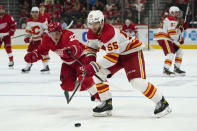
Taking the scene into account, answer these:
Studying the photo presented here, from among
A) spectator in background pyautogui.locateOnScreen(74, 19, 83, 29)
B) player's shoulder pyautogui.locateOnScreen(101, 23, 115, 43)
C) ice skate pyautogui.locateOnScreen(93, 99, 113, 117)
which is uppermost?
player's shoulder pyautogui.locateOnScreen(101, 23, 115, 43)

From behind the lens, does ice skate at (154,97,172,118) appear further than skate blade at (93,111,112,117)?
No

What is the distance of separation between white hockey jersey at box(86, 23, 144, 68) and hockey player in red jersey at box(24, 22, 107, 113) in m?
0.26

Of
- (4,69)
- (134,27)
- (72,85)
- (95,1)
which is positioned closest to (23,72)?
(4,69)

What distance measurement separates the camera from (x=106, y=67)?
314 centimetres

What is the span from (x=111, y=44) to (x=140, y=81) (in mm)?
439

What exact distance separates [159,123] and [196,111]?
0.67 metres

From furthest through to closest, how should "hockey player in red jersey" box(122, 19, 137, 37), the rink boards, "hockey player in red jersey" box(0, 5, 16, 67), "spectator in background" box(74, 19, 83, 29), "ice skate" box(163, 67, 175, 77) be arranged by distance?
"spectator in background" box(74, 19, 83, 29) → the rink boards → "hockey player in red jersey" box(122, 19, 137, 37) → "hockey player in red jersey" box(0, 5, 16, 67) → "ice skate" box(163, 67, 175, 77)

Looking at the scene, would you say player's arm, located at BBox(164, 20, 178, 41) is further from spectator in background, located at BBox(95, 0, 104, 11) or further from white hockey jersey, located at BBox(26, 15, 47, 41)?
spectator in background, located at BBox(95, 0, 104, 11)

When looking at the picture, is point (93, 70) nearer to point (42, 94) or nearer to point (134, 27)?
point (42, 94)

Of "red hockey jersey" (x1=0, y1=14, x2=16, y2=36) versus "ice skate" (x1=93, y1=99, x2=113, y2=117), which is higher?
"red hockey jersey" (x1=0, y1=14, x2=16, y2=36)

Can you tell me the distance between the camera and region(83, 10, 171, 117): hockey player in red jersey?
310 centimetres

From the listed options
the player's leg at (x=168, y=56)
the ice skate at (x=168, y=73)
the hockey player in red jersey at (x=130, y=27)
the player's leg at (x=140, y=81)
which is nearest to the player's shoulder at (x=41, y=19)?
the player's leg at (x=168, y=56)

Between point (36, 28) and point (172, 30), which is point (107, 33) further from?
point (36, 28)

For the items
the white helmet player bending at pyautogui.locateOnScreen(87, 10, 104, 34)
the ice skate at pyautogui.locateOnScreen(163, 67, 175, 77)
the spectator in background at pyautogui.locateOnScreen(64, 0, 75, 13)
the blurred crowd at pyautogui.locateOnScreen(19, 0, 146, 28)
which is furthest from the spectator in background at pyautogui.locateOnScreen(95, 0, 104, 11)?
the white helmet player bending at pyautogui.locateOnScreen(87, 10, 104, 34)
